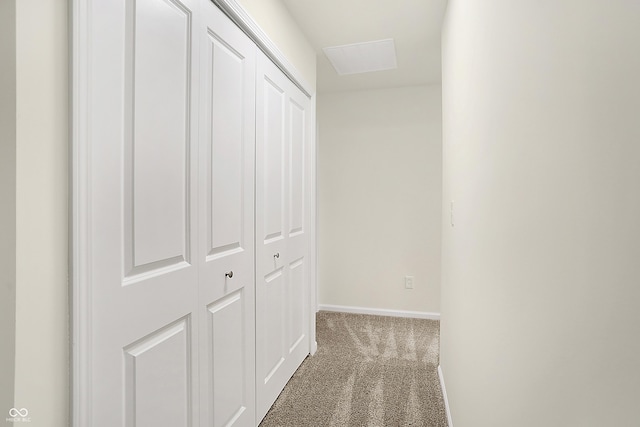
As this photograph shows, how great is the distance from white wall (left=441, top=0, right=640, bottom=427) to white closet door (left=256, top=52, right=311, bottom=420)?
1095mm

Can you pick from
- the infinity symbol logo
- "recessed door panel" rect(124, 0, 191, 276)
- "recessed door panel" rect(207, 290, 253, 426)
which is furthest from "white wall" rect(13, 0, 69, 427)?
"recessed door panel" rect(207, 290, 253, 426)

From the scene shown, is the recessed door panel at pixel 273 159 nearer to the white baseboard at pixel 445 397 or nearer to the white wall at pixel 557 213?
the white wall at pixel 557 213

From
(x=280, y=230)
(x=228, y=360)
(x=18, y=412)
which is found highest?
(x=280, y=230)

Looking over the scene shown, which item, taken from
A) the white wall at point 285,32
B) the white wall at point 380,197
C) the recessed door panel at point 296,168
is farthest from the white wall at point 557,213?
the white wall at point 380,197

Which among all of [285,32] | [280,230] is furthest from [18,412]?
[285,32]

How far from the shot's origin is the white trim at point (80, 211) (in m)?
0.84

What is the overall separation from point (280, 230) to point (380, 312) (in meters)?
2.10

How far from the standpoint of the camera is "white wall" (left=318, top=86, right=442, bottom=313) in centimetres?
372

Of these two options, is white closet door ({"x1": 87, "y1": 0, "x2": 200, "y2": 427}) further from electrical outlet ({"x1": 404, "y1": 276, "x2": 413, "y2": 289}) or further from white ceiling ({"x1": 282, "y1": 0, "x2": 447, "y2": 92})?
electrical outlet ({"x1": 404, "y1": 276, "x2": 413, "y2": 289})

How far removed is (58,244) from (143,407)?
1.88 ft

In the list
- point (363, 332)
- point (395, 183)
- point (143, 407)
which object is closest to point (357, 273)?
point (363, 332)
